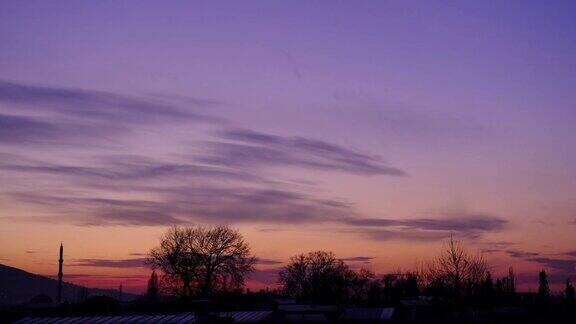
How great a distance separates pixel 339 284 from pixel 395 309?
62.2 m

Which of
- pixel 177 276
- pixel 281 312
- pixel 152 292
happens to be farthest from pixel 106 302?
pixel 152 292

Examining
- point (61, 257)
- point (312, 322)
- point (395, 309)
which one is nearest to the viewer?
point (312, 322)

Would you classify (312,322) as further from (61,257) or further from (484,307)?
(61,257)

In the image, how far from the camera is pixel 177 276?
110125 mm

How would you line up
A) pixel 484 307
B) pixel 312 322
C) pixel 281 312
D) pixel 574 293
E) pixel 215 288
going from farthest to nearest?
pixel 574 293 < pixel 215 288 < pixel 484 307 < pixel 281 312 < pixel 312 322

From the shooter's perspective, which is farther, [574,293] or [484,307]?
[574,293]

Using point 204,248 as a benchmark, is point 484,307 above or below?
below

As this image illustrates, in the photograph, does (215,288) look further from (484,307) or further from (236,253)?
(484,307)

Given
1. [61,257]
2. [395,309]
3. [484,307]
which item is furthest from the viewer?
[61,257]

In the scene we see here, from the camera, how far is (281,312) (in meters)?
71.7

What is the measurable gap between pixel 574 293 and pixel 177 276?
2839 inches

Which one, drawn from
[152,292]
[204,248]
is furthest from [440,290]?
[152,292]

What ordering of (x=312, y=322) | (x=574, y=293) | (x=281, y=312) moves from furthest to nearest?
(x=574, y=293), (x=281, y=312), (x=312, y=322)

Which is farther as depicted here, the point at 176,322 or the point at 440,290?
the point at 440,290
